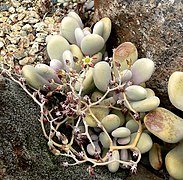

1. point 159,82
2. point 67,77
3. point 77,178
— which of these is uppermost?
point 67,77

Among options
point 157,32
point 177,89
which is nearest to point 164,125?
point 177,89

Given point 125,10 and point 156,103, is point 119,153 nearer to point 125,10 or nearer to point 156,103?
point 156,103

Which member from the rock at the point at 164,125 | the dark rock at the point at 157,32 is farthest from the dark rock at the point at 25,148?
the dark rock at the point at 157,32

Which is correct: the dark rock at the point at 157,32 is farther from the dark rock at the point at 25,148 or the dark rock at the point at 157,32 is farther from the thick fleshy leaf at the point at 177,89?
the dark rock at the point at 25,148

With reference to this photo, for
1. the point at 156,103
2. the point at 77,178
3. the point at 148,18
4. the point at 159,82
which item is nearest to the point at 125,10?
the point at 148,18

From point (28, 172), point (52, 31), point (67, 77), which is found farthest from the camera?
point (52, 31)

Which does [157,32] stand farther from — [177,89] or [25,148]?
[25,148]

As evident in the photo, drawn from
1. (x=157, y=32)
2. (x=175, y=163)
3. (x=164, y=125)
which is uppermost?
(x=157, y=32)
